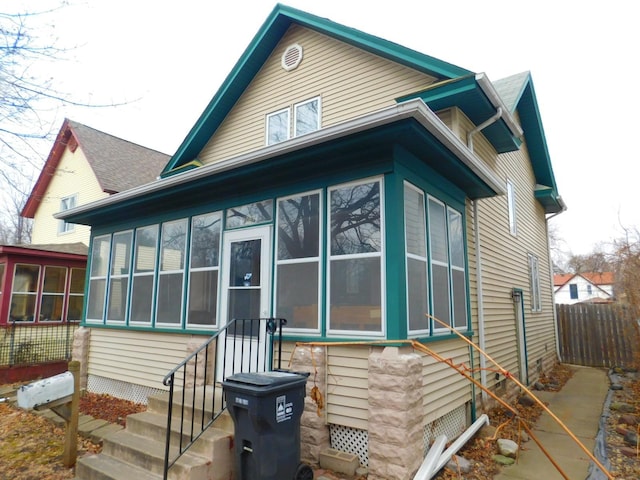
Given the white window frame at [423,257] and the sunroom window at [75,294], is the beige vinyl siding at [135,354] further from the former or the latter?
the sunroom window at [75,294]

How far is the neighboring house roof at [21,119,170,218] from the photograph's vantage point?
1305cm

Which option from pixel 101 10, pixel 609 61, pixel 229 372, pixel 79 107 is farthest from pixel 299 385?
pixel 609 61

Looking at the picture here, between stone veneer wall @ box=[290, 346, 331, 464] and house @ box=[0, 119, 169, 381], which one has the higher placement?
house @ box=[0, 119, 169, 381]

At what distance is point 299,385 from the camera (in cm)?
354

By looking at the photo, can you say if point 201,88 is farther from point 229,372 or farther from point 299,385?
point 299,385

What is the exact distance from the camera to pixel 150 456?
3844mm

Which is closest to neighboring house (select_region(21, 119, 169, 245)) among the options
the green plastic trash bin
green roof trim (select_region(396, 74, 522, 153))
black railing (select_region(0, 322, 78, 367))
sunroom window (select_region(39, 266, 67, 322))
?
sunroom window (select_region(39, 266, 67, 322))

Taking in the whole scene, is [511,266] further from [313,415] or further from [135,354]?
[135,354]

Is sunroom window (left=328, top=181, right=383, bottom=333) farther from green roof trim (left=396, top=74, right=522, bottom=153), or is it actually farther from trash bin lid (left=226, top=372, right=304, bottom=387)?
green roof trim (left=396, top=74, right=522, bottom=153)

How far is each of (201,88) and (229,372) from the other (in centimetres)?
931

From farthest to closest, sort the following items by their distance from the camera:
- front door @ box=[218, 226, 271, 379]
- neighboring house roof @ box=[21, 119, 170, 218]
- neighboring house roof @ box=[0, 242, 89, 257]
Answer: neighboring house roof @ box=[21, 119, 170, 218], neighboring house roof @ box=[0, 242, 89, 257], front door @ box=[218, 226, 271, 379]

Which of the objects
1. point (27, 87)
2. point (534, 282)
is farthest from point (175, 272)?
point (534, 282)

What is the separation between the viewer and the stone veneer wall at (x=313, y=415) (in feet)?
13.5

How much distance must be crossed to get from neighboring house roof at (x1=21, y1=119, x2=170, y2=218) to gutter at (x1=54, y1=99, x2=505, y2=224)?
816 centimetres
